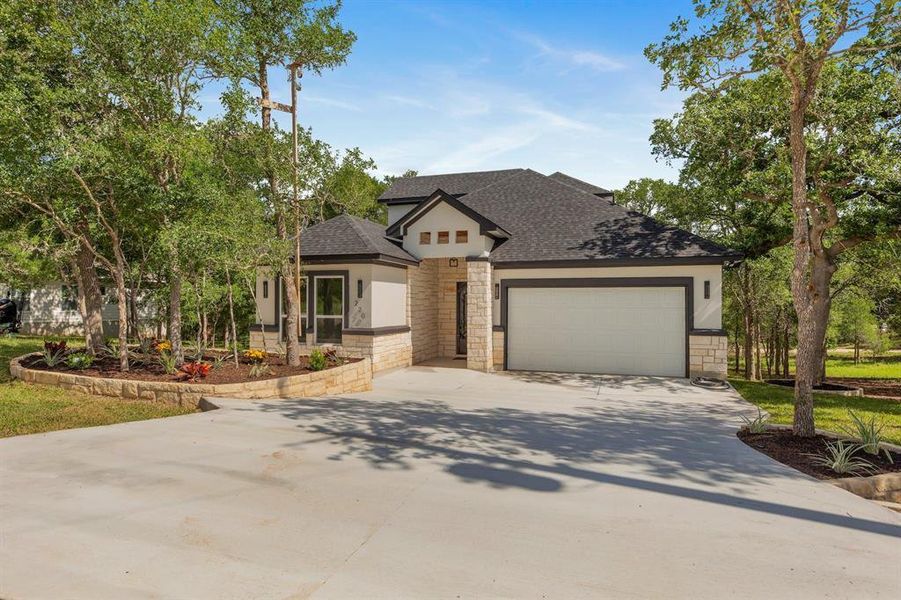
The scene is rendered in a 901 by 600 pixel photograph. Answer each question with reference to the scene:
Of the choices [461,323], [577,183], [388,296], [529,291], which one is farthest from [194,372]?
[577,183]

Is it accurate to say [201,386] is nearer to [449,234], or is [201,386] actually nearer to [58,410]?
[58,410]

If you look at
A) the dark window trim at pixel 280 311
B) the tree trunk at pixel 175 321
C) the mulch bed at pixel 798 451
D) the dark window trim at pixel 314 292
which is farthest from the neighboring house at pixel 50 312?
the mulch bed at pixel 798 451

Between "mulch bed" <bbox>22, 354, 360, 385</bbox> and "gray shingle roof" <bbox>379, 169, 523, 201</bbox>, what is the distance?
11093 millimetres

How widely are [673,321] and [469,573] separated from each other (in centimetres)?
1155

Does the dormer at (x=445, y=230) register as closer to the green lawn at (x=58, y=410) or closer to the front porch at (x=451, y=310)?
the front porch at (x=451, y=310)

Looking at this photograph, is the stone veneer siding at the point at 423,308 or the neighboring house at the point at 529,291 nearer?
the neighboring house at the point at 529,291

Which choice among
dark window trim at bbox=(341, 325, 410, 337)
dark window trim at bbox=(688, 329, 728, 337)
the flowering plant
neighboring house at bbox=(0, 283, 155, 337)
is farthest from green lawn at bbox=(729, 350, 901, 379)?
neighboring house at bbox=(0, 283, 155, 337)

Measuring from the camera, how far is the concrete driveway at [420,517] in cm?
329

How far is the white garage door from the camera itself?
13.3m

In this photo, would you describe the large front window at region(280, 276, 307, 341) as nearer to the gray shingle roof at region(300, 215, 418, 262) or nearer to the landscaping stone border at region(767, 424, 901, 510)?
the gray shingle roof at region(300, 215, 418, 262)

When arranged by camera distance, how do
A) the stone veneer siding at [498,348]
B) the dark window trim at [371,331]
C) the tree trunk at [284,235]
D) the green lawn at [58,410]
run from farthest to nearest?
the stone veneer siding at [498,348], the dark window trim at [371,331], the tree trunk at [284,235], the green lawn at [58,410]

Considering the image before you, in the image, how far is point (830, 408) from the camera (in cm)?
998

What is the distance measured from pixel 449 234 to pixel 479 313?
274cm

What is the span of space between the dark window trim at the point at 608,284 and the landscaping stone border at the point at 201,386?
17.2 ft
